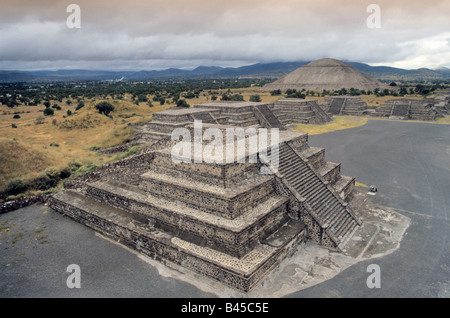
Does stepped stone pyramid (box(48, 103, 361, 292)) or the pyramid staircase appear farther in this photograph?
the pyramid staircase

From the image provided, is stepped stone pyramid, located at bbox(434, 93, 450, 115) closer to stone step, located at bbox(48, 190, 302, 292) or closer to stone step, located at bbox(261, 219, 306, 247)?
stone step, located at bbox(261, 219, 306, 247)

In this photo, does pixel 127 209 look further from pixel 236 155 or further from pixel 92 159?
pixel 92 159

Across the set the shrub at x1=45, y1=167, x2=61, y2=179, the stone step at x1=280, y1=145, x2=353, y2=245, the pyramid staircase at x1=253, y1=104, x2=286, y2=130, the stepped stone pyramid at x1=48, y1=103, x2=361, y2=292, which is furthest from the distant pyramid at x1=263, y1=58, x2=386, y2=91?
the shrub at x1=45, y1=167, x2=61, y2=179

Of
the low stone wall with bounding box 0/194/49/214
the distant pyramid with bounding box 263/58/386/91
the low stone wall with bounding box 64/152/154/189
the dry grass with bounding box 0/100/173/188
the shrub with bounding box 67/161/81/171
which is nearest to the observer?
the low stone wall with bounding box 0/194/49/214

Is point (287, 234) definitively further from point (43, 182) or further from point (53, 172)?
point (53, 172)

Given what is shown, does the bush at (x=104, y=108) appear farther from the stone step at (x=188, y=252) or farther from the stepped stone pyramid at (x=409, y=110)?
the stepped stone pyramid at (x=409, y=110)

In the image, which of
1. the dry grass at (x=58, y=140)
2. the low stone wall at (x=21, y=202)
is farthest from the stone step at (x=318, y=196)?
the low stone wall at (x=21, y=202)
